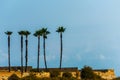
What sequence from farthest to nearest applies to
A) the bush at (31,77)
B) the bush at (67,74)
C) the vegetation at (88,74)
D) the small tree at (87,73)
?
1. the small tree at (87,73)
2. the vegetation at (88,74)
3. the bush at (67,74)
4. the bush at (31,77)

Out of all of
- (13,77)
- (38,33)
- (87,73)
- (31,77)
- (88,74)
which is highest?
(38,33)

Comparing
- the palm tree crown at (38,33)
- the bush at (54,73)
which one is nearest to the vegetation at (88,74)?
the bush at (54,73)

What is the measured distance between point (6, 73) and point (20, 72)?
4.58 m

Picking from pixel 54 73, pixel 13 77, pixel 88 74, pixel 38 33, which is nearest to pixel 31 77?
pixel 13 77

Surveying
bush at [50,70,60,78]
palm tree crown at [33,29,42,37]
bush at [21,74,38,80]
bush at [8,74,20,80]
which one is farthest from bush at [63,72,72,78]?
palm tree crown at [33,29,42,37]

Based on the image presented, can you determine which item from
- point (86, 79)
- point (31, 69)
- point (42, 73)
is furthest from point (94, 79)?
point (31, 69)

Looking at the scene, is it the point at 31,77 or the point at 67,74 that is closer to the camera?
the point at 31,77

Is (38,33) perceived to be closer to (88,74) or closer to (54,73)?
(54,73)

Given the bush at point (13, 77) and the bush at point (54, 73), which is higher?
the bush at point (54, 73)

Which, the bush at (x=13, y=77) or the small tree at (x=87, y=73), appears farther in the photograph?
the small tree at (x=87, y=73)

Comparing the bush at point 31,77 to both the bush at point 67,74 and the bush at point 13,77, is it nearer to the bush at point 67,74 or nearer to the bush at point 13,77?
the bush at point 13,77

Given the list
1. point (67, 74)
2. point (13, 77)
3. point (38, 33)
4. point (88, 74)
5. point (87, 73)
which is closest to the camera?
point (13, 77)

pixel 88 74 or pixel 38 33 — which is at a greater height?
pixel 38 33

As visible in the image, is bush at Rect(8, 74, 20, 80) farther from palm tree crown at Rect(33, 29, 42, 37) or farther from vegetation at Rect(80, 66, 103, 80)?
palm tree crown at Rect(33, 29, 42, 37)
